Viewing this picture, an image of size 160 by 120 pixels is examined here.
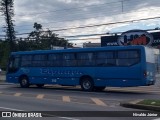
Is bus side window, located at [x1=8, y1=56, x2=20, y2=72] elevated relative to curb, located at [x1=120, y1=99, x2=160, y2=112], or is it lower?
elevated

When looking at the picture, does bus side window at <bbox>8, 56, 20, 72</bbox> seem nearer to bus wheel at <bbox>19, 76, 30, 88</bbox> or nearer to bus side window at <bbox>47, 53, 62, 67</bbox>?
bus wheel at <bbox>19, 76, 30, 88</bbox>

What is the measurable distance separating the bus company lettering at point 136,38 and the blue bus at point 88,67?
14.9m

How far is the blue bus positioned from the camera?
24.8 meters

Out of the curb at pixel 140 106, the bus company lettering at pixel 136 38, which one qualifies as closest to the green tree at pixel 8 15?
the bus company lettering at pixel 136 38

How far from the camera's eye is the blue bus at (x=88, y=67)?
24.8 metres

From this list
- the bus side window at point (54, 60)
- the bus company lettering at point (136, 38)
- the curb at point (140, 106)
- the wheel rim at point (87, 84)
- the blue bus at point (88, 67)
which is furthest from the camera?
the bus company lettering at point (136, 38)

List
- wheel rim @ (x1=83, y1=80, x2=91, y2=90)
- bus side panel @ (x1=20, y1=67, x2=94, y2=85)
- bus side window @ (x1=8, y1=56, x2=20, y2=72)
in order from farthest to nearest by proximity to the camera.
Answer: bus side window @ (x1=8, y1=56, x2=20, y2=72), bus side panel @ (x1=20, y1=67, x2=94, y2=85), wheel rim @ (x1=83, y1=80, x2=91, y2=90)

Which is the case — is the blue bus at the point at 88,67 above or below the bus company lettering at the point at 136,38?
below

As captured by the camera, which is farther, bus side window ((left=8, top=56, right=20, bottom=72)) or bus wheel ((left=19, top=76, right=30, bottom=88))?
bus side window ((left=8, top=56, right=20, bottom=72))

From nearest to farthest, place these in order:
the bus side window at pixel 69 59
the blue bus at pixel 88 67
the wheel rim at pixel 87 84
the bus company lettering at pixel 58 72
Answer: the blue bus at pixel 88 67, the wheel rim at pixel 87 84, the bus company lettering at pixel 58 72, the bus side window at pixel 69 59

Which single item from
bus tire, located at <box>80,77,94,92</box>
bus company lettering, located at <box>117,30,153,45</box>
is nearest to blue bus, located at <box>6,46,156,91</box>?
bus tire, located at <box>80,77,94,92</box>

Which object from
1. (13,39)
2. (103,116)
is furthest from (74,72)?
(13,39)

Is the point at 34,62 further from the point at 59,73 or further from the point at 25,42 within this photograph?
the point at 25,42

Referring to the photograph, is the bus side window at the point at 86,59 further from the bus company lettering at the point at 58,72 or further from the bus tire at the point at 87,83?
the bus tire at the point at 87,83
